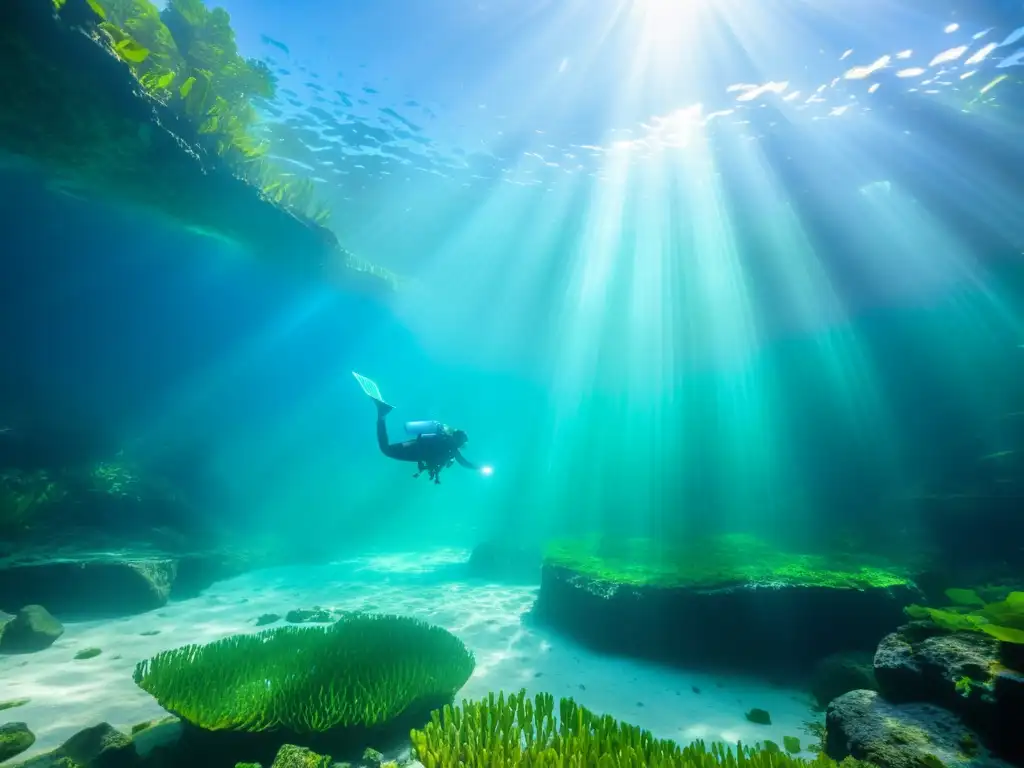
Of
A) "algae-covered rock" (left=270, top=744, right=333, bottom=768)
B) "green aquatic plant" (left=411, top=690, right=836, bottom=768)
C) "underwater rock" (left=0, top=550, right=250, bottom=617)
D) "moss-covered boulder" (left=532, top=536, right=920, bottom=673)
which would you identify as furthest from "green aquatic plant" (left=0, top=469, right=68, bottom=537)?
"green aquatic plant" (left=411, top=690, right=836, bottom=768)

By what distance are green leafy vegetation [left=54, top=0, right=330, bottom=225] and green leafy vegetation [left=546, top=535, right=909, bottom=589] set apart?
1342cm

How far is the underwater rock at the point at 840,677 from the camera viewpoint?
587cm

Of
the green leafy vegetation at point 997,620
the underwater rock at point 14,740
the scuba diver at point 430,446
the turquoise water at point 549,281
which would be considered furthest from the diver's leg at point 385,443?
the green leafy vegetation at point 997,620

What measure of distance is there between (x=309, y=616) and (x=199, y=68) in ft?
45.2

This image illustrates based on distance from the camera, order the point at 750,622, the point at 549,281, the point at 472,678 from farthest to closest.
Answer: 1. the point at 549,281
2. the point at 750,622
3. the point at 472,678

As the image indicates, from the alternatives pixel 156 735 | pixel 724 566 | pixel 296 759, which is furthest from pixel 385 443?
pixel 724 566

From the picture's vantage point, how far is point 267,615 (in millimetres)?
9688

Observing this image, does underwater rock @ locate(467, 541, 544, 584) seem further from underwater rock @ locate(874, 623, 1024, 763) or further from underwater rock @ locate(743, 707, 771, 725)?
underwater rock @ locate(874, 623, 1024, 763)

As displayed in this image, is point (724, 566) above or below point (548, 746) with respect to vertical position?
above

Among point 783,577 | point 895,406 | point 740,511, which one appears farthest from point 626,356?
point 783,577

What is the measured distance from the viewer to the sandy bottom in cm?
525

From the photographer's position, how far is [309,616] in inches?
391

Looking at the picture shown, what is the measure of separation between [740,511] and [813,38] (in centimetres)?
1902

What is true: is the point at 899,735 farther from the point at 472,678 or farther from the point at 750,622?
the point at 472,678
